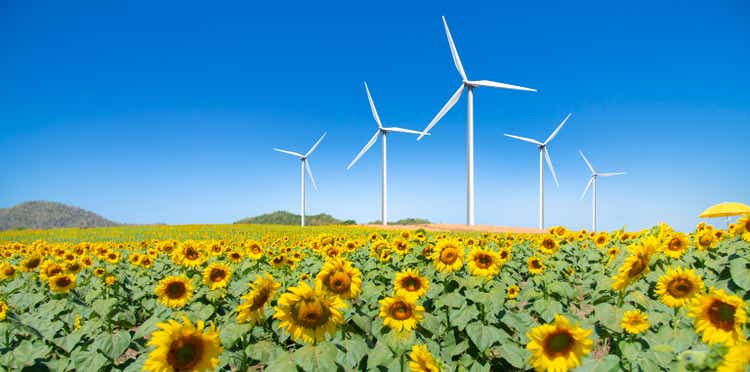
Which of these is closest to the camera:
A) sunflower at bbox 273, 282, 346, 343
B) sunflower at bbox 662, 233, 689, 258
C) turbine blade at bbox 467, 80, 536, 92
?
sunflower at bbox 273, 282, 346, 343

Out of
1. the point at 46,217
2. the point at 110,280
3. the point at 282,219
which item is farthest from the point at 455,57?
the point at 46,217

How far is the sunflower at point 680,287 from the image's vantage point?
3959 mm

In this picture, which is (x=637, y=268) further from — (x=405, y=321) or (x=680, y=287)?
(x=405, y=321)

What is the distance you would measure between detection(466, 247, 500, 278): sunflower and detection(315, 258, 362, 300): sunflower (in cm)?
180

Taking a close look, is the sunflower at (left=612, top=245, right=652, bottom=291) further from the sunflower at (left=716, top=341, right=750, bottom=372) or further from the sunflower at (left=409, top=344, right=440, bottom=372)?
the sunflower at (left=409, top=344, right=440, bottom=372)

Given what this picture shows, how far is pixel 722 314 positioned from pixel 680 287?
1.07m

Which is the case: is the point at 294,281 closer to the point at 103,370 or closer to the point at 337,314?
the point at 103,370

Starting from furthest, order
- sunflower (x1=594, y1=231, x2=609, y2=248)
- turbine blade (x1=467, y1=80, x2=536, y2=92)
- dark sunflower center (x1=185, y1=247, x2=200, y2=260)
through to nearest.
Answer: turbine blade (x1=467, y1=80, x2=536, y2=92) → sunflower (x1=594, y1=231, x2=609, y2=248) → dark sunflower center (x1=185, y1=247, x2=200, y2=260)

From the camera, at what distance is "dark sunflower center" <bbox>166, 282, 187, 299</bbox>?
5.12 metres

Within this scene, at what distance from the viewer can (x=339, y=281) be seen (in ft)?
12.0

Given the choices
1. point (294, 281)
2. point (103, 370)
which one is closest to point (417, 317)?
point (103, 370)

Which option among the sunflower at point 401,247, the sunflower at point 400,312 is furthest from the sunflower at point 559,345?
the sunflower at point 401,247

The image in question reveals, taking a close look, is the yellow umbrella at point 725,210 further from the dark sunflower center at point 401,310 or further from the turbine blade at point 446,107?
the dark sunflower center at point 401,310

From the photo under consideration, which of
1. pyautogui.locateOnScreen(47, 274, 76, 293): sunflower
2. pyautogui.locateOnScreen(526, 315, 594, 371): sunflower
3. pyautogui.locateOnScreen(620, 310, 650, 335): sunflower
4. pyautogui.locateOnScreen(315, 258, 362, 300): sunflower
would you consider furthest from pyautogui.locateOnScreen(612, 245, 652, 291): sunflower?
pyautogui.locateOnScreen(47, 274, 76, 293): sunflower
